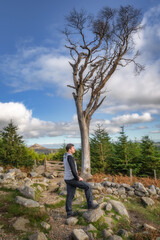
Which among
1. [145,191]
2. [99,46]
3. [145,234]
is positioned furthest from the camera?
[99,46]

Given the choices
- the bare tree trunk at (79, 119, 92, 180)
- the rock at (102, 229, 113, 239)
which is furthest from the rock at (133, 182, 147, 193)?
the bare tree trunk at (79, 119, 92, 180)

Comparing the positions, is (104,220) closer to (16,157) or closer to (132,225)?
(132,225)

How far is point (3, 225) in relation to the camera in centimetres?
453

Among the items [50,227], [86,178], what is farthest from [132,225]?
[86,178]

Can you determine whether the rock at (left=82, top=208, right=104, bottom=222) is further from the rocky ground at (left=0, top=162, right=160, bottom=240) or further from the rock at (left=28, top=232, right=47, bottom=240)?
the rock at (left=28, top=232, right=47, bottom=240)

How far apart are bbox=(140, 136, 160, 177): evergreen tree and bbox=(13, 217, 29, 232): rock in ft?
37.0

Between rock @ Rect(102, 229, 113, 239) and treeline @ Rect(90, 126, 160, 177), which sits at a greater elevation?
treeline @ Rect(90, 126, 160, 177)

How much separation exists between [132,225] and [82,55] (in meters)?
12.2

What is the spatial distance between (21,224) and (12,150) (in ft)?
31.8

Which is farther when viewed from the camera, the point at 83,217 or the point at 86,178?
the point at 86,178

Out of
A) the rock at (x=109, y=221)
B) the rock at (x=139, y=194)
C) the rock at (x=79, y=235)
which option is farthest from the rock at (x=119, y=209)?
the rock at (x=139, y=194)

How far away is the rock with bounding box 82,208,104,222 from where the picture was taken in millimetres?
4957

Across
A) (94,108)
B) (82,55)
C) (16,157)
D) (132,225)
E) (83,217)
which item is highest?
(82,55)

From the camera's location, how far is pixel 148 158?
14.3m
